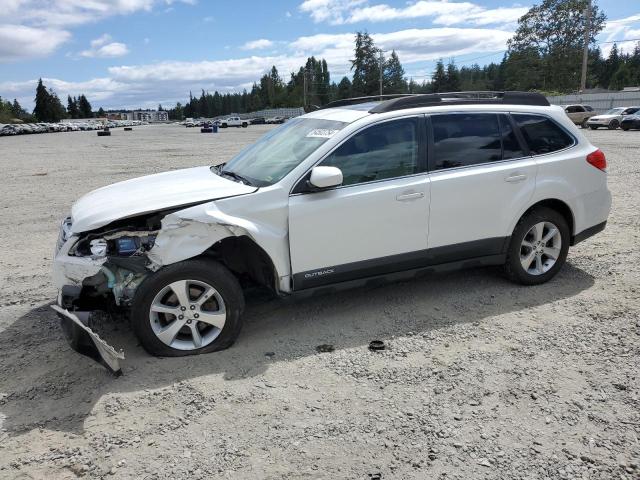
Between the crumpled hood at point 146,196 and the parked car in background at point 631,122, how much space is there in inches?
1350

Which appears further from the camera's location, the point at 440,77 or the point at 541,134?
the point at 440,77

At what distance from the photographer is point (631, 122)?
104 ft

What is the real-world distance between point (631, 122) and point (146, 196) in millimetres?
35219

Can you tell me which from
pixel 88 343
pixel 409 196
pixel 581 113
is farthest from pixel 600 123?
pixel 88 343

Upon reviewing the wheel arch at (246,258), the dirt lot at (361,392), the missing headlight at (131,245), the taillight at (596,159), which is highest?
the taillight at (596,159)

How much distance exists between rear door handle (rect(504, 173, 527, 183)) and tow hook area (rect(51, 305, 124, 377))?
11.9 feet

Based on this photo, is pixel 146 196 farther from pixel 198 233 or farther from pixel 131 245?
pixel 198 233

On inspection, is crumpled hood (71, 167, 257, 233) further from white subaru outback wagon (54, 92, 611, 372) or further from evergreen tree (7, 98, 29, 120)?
evergreen tree (7, 98, 29, 120)

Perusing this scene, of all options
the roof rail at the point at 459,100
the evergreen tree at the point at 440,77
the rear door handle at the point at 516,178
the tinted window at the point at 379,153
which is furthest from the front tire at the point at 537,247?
the evergreen tree at the point at 440,77

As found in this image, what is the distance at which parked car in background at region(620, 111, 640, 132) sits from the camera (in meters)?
31.5

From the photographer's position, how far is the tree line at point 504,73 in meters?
81.8

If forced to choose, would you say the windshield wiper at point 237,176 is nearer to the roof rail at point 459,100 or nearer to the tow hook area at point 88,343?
the roof rail at point 459,100

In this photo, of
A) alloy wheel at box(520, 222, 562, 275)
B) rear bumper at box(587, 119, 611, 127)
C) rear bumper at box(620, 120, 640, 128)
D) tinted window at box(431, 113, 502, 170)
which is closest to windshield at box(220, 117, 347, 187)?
tinted window at box(431, 113, 502, 170)

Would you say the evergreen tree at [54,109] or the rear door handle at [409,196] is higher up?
the evergreen tree at [54,109]
